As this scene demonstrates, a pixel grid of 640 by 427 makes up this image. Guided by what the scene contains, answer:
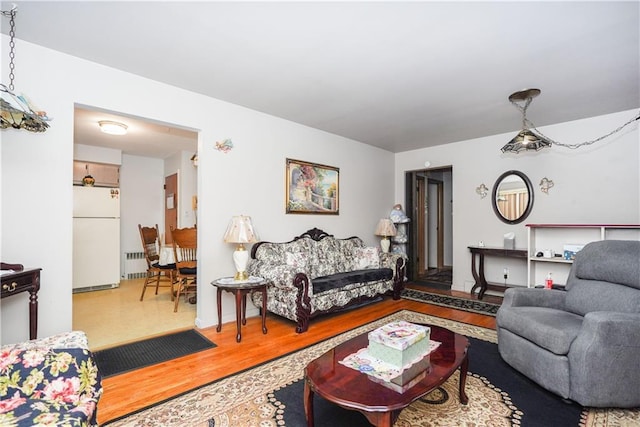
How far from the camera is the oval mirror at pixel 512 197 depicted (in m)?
4.51

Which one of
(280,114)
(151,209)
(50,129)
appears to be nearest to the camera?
(50,129)

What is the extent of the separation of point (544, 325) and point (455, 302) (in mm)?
2275

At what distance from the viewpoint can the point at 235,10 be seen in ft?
6.45

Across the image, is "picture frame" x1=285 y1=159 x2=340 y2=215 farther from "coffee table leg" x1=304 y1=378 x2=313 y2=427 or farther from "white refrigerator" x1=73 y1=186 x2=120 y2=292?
"white refrigerator" x1=73 y1=186 x2=120 y2=292

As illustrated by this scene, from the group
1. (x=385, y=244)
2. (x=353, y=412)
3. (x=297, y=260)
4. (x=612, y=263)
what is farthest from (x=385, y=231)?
(x=353, y=412)

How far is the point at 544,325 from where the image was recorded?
6.94ft

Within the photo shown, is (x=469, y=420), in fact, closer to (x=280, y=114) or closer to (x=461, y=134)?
(x=280, y=114)

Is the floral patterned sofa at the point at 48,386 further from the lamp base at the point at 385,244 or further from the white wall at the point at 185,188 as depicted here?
the lamp base at the point at 385,244

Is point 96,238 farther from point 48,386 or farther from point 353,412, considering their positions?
point 353,412

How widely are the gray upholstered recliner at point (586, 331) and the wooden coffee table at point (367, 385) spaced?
0.59m

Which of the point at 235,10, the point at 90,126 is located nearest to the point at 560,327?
the point at 235,10

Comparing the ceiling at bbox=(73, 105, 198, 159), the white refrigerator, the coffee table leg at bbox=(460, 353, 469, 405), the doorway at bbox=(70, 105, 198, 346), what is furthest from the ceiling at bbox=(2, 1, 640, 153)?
the white refrigerator

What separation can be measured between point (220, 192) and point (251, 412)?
7.49 ft

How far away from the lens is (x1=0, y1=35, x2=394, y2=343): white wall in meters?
2.33
